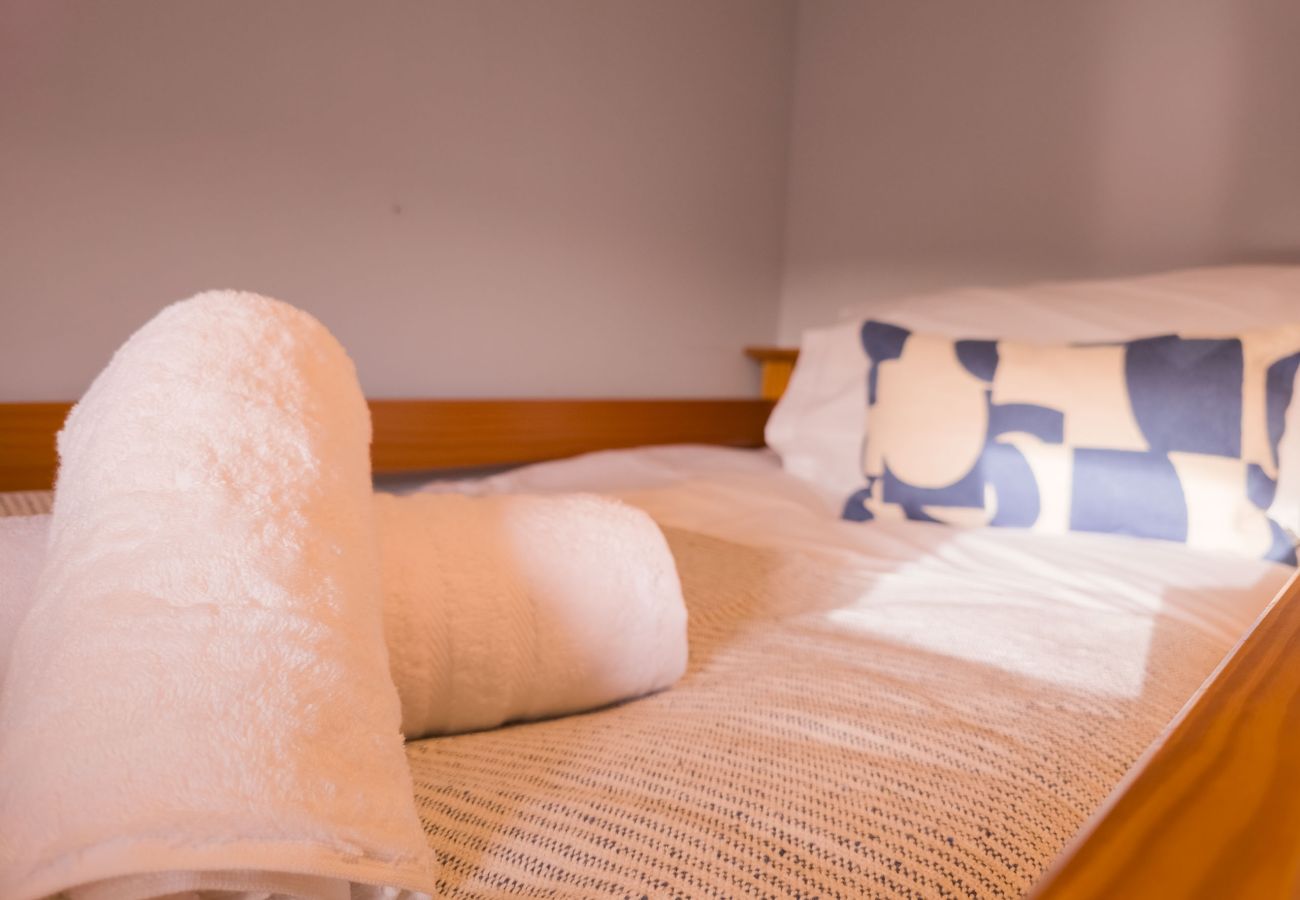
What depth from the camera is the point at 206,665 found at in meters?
0.31

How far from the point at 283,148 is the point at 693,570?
3.08 ft

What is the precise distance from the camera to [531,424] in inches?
66.1

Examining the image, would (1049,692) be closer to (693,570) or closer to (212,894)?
(693,570)

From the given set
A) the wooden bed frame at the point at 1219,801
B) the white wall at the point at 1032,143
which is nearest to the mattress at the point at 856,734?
the wooden bed frame at the point at 1219,801

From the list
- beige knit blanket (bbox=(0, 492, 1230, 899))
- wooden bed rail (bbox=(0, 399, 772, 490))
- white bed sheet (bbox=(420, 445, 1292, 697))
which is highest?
wooden bed rail (bbox=(0, 399, 772, 490))

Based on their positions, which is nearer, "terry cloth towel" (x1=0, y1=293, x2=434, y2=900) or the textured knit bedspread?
"terry cloth towel" (x1=0, y1=293, x2=434, y2=900)

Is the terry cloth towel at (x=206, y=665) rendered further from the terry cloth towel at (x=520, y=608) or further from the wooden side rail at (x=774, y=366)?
the wooden side rail at (x=774, y=366)

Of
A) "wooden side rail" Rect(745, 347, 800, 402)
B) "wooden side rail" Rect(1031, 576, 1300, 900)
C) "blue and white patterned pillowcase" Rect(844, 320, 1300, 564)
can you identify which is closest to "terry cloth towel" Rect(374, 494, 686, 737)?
"wooden side rail" Rect(1031, 576, 1300, 900)

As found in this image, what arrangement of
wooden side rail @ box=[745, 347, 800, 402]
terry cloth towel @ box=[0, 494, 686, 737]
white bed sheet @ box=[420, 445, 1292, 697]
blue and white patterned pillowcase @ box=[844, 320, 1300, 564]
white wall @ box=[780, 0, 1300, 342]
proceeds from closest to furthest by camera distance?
terry cloth towel @ box=[0, 494, 686, 737] < white bed sheet @ box=[420, 445, 1292, 697] < blue and white patterned pillowcase @ box=[844, 320, 1300, 564] < white wall @ box=[780, 0, 1300, 342] < wooden side rail @ box=[745, 347, 800, 402]

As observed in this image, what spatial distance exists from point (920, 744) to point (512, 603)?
25cm

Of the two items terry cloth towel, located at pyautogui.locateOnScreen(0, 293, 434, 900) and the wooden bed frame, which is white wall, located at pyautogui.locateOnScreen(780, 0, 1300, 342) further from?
terry cloth towel, located at pyautogui.locateOnScreen(0, 293, 434, 900)

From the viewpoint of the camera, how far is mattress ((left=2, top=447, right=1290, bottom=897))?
374 millimetres

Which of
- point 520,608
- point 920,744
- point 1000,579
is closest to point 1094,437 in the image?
point 1000,579

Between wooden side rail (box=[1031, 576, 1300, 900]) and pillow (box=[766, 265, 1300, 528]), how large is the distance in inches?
43.1
